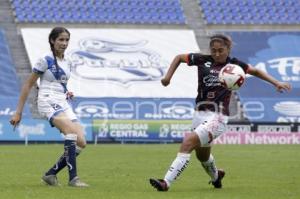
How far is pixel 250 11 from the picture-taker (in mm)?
45156

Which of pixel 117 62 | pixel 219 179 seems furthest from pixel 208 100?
pixel 117 62

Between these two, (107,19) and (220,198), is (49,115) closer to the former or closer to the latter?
(220,198)

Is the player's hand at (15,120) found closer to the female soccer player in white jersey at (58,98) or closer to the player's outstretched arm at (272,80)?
the female soccer player in white jersey at (58,98)

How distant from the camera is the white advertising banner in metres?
39.0

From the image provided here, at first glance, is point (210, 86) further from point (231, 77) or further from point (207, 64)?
point (231, 77)

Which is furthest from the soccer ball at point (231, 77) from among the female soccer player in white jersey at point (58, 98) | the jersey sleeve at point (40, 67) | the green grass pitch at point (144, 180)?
the jersey sleeve at point (40, 67)

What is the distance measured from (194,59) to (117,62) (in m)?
29.2

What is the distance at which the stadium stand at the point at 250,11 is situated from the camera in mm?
44375

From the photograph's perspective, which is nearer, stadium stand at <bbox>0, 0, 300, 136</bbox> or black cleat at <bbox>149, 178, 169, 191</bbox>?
black cleat at <bbox>149, 178, 169, 191</bbox>

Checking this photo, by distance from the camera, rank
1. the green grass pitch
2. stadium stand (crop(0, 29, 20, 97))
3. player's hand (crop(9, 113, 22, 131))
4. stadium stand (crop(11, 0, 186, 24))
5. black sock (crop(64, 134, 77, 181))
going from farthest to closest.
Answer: stadium stand (crop(11, 0, 186, 24)) < stadium stand (crop(0, 29, 20, 97)) < black sock (crop(64, 134, 77, 181)) < player's hand (crop(9, 113, 22, 131)) < the green grass pitch

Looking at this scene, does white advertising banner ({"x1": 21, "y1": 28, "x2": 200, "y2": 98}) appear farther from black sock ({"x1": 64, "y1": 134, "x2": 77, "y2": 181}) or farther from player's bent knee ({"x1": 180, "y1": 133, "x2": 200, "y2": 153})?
player's bent knee ({"x1": 180, "y1": 133, "x2": 200, "y2": 153})

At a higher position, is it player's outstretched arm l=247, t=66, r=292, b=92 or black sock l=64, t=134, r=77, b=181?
player's outstretched arm l=247, t=66, r=292, b=92

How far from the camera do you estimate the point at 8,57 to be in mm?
39125

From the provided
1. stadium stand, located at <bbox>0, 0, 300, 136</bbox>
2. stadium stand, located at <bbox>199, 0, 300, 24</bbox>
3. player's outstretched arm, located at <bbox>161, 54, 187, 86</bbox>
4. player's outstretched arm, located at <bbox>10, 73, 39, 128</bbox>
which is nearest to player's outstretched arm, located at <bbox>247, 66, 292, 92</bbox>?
player's outstretched arm, located at <bbox>161, 54, 187, 86</bbox>
